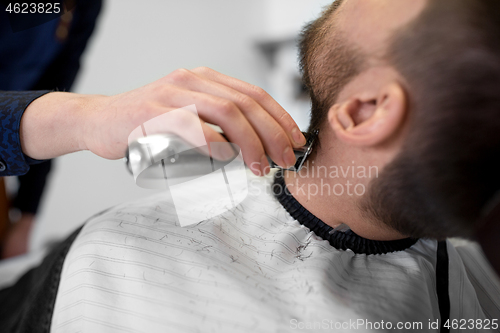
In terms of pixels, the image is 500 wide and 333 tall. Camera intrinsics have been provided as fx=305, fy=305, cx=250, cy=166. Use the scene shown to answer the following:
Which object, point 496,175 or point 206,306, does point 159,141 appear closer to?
point 206,306

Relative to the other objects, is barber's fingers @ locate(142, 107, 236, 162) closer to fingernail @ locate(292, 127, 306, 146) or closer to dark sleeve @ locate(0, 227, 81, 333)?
fingernail @ locate(292, 127, 306, 146)

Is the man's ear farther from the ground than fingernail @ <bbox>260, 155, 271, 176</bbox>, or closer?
farther from the ground

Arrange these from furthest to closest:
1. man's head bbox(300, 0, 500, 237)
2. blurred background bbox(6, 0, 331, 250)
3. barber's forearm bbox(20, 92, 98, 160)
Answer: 1. blurred background bbox(6, 0, 331, 250)
2. barber's forearm bbox(20, 92, 98, 160)
3. man's head bbox(300, 0, 500, 237)

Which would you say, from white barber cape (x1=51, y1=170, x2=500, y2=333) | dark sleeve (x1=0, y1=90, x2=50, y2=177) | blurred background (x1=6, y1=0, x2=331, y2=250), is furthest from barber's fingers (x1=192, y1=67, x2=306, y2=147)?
blurred background (x1=6, y1=0, x2=331, y2=250)

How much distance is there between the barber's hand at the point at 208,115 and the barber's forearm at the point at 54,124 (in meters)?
0.04

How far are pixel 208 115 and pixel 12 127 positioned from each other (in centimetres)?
38

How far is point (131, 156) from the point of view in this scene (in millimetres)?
433

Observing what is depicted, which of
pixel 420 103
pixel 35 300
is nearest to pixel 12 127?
pixel 35 300

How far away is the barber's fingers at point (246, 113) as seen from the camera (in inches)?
17.0

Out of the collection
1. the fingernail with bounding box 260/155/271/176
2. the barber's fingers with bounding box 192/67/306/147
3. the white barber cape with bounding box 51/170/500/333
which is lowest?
the white barber cape with bounding box 51/170/500/333

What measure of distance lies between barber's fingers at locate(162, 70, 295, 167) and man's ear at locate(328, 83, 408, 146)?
94 millimetres

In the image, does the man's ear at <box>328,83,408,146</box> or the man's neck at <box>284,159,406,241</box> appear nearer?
the man's ear at <box>328,83,408,146</box>

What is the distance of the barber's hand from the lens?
417 mm

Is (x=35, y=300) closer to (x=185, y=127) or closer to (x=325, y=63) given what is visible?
(x=185, y=127)
